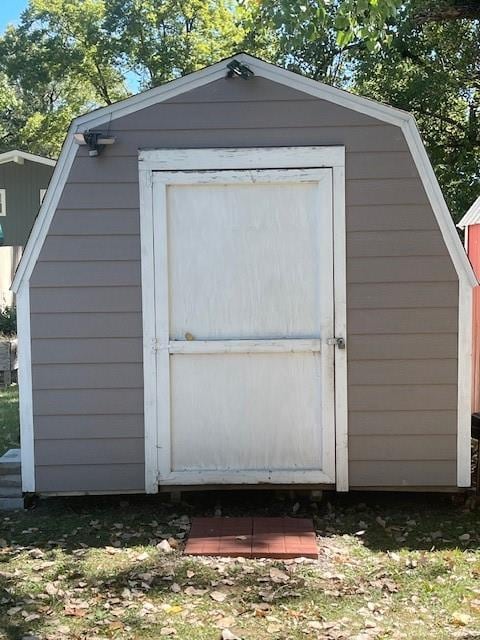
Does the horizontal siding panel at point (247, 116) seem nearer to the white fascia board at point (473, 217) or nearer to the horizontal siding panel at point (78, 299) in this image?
the horizontal siding panel at point (78, 299)

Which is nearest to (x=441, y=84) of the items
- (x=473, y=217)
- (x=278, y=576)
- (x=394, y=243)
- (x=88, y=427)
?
(x=473, y=217)

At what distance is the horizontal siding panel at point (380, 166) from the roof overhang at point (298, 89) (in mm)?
56

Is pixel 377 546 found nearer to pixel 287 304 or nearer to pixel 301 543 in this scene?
pixel 301 543

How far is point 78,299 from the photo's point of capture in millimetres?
4590

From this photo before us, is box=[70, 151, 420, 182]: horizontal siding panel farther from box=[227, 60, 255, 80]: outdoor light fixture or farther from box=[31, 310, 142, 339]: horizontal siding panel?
box=[31, 310, 142, 339]: horizontal siding panel

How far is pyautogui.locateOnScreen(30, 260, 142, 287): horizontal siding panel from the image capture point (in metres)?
4.56

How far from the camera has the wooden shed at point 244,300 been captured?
4.48 m

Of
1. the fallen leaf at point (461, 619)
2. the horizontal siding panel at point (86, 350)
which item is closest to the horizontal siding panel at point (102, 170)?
the horizontal siding panel at point (86, 350)

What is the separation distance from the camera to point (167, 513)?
464 cm

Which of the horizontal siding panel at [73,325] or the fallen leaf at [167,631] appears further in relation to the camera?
the horizontal siding panel at [73,325]

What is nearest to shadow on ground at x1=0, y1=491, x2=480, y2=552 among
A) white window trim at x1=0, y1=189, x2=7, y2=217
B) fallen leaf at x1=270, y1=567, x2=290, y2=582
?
fallen leaf at x1=270, y1=567, x2=290, y2=582

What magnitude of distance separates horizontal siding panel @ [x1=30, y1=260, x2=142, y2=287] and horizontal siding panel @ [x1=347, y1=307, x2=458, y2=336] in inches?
52.6

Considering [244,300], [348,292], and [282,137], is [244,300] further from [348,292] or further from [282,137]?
[282,137]

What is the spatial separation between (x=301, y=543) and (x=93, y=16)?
25.5 m
